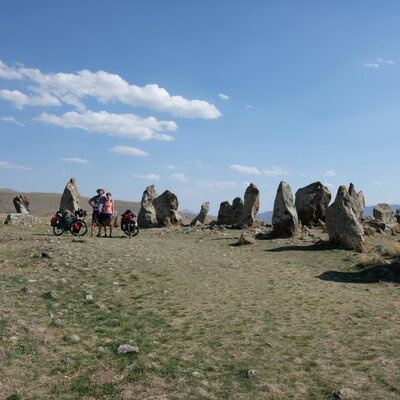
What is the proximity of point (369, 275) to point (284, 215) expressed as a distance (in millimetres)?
8767

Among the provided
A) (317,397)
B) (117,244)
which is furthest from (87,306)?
(117,244)

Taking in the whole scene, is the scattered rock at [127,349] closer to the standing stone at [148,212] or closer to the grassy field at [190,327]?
the grassy field at [190,327]

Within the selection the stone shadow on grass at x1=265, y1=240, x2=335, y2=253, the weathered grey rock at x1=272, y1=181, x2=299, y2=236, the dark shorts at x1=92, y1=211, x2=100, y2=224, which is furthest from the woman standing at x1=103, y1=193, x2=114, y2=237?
the weathered grey rock at x1=272, y1=181, x2=299, y2=236

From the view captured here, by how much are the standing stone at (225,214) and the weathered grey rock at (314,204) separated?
5574 mm

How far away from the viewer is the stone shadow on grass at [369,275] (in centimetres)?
1290

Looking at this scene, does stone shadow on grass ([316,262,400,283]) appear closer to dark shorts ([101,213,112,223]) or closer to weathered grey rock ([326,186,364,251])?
weathered grey rock ([326,186,364,251])

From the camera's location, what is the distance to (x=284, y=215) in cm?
2203

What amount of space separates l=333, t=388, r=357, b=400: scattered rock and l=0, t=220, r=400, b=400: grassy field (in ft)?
0.31

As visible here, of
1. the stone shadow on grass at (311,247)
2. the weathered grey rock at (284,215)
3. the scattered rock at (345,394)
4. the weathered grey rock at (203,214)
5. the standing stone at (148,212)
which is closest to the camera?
the scattered rock at (345,394)

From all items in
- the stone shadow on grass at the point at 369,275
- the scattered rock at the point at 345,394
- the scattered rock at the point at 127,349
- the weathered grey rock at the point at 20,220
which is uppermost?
the weathered grey rock at the point at 20,220

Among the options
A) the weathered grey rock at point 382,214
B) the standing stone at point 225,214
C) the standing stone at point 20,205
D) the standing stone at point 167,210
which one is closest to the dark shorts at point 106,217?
the standing stone at point 167,210

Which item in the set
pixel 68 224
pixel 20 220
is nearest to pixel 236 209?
pixel 68 224

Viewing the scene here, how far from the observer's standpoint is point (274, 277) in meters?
12.8

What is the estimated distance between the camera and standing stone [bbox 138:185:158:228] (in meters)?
30.7
